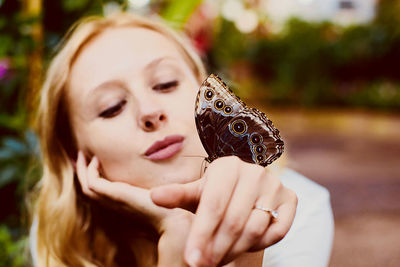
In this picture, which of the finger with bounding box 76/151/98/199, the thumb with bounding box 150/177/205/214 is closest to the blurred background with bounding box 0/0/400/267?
the finger with bounding box 76/151/98/199

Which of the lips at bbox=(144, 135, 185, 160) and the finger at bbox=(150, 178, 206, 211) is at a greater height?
the finger at bbox=(150, 178, 206, 211)

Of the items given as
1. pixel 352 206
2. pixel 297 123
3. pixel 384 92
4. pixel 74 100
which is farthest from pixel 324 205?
pixel 384 92

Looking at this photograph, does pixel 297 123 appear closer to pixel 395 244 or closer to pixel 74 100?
pixel 395 244

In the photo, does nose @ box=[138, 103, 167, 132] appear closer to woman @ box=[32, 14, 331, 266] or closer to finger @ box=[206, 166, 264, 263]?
woman @ box=[32, 14, 331, 266]

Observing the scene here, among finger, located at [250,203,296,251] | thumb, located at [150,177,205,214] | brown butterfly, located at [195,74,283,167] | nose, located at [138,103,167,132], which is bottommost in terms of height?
nose, located at [138,103,167,132]

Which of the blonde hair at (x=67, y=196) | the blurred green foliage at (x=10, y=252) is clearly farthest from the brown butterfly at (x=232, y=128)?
the blurred green foliage at (x=10, y=252)

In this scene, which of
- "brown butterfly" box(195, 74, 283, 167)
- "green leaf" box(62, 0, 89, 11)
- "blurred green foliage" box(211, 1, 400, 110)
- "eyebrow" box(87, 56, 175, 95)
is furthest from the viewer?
"blurred green foliage" box(211, 1, 400, 110)

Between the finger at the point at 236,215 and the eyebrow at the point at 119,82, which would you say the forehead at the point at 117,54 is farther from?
the finger at the point at 236,215

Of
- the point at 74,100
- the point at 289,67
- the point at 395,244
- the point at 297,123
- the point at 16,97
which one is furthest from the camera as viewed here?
the point at 289,67
